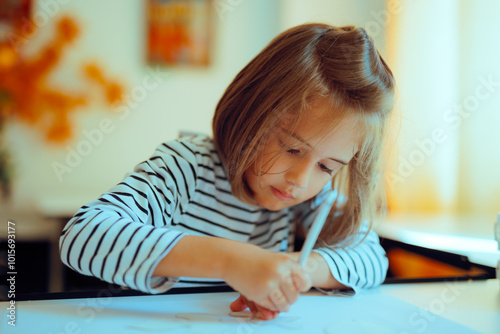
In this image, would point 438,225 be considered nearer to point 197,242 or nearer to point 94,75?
point 197,242

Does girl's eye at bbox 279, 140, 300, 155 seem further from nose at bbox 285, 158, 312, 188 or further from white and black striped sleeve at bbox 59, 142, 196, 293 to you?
white and black striped sleeve at bbox 59, 142, 196, 293

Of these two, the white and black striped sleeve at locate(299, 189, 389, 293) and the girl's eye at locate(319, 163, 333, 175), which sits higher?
the girl's eye at locate(319, 163, 333, 175)

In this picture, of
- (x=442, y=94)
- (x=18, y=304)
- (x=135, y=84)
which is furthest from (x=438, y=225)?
(x=135, y=84)

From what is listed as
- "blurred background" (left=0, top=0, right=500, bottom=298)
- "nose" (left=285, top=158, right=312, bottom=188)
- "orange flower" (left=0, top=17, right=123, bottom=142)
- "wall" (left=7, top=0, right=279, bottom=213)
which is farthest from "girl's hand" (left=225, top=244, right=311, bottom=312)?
"orange flower" (left=0, top=17, right=123, bottom=142)

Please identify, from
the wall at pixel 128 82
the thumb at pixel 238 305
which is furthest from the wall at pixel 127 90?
the thumb at pixel 238 305

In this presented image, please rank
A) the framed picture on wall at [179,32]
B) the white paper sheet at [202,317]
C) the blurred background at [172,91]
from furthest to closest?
the framed picture on wall at [179,32]
the blurred background at [172,91]
the white paper sheet at [202,317]

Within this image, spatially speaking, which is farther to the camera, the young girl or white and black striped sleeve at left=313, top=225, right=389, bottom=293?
white and black striped sleeve at left=313, top=225, right=389, bottom=293

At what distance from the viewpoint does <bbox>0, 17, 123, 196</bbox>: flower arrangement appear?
221cm

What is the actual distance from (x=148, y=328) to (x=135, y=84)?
6.65ft

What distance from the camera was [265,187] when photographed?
74 centimetres

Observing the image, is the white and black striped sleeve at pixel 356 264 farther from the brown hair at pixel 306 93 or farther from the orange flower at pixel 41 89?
the orange flower at pixel 41 89

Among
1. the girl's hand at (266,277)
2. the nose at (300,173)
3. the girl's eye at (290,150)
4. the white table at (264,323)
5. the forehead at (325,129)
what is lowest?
the white table at (264,323)

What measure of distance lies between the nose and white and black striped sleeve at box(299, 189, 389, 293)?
13 centimetres

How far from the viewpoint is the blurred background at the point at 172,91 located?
177 cm
